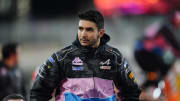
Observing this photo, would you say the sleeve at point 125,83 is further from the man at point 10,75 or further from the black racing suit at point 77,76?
the man at point 10,75

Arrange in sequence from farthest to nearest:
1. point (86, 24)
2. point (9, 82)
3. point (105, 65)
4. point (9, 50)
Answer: point (9, 50) → point (9, 82) → point (105, 65) → point (86, 24)

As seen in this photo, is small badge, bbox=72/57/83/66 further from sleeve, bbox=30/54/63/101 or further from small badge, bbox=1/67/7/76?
small badge, bbox=1/67/7/76

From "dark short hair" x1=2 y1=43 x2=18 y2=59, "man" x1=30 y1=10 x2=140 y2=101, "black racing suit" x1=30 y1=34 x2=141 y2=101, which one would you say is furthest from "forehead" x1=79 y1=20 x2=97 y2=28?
"dark short hair" x1=2 y1=43 x2=18 y2=59

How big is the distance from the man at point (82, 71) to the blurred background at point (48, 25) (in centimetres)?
1122

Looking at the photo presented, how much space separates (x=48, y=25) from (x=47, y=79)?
17239mm

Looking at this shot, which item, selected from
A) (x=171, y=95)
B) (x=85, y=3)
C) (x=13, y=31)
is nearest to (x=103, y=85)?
(x=171, y=95)

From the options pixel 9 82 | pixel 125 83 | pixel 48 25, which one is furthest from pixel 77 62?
pixel 48 25

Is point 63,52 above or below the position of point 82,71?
above

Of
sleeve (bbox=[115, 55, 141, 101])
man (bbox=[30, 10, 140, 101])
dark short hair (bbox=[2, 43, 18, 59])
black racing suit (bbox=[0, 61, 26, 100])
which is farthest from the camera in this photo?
dark short hair (bbox=[2, 43, 18, 59])

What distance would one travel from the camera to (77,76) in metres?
5.07

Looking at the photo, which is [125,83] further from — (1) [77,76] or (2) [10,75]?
(2) [10,75]

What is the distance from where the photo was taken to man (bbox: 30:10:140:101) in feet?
16.6

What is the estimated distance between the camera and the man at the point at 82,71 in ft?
16.6

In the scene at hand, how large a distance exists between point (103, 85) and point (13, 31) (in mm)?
16447
